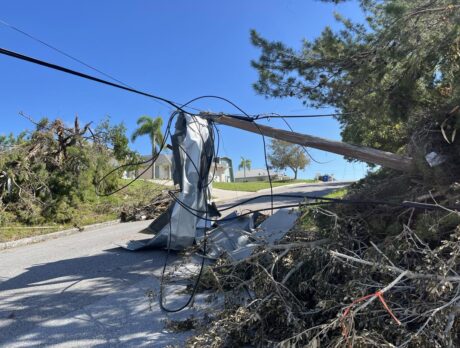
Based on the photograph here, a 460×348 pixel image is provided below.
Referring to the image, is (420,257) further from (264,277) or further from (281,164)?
(281,164)

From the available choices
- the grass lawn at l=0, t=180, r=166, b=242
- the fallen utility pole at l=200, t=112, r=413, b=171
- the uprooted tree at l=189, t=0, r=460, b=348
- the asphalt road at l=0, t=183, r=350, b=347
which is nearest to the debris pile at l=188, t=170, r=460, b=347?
the uprooted tree at l=189, t=0, r=460, b=348

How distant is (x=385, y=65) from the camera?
613 cm

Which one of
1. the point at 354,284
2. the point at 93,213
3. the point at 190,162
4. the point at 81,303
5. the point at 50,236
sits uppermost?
the point at 190,162

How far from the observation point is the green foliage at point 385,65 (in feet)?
17.8

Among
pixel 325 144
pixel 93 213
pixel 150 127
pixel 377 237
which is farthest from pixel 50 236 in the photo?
pixel 150 127

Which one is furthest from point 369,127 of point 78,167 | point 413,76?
point 78,167

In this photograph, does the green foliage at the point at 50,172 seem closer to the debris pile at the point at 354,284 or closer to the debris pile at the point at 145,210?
the debris pile at the point at 145,210

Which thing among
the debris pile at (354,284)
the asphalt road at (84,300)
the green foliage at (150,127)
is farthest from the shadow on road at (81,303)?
the green foliage at (150,127)

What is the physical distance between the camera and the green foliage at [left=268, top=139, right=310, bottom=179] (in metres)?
62.7

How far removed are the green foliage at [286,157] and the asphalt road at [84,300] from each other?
55.5 metres

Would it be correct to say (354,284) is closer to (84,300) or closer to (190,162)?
(190,162)

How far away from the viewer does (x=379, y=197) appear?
5.22m

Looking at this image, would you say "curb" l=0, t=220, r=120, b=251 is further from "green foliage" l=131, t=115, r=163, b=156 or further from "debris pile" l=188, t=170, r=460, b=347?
"green foliage" l=131, t=115, r=163, b=156

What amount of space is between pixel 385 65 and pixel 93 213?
41.0ft
